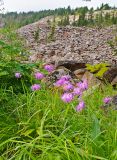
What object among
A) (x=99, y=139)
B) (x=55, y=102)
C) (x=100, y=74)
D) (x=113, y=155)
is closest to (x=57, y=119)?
(x=55, y=102)

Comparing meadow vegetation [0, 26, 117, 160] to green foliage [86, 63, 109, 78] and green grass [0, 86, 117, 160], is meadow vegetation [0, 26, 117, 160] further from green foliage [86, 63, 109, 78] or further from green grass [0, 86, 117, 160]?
green foliage [86, 63, 109, 78]

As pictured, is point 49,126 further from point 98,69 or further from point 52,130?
point 98,69

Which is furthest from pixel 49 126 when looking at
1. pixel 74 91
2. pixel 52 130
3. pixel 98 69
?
pixel 98 69

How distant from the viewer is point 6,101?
556 cm

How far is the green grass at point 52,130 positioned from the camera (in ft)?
13.2

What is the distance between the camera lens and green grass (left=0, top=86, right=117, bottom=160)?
402 cm

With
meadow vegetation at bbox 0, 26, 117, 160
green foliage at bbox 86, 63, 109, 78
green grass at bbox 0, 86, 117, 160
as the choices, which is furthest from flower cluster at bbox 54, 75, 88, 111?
green foliage at bbox 86, 63, 109, 78

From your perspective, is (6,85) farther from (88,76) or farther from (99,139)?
(88,76)

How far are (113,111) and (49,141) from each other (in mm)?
721

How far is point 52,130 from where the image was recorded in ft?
15.5

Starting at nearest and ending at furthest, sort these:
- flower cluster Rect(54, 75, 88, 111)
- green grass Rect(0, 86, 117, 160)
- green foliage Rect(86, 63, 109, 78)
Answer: green grass Rect(0, 86, 117, 160)
flower cluster Rect(54, 75, 88, 111)
green foliage Rect(86, 63, 109, 78)

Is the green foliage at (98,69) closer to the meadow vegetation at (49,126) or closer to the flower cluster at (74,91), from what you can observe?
the meadow vegetation at (49,126)

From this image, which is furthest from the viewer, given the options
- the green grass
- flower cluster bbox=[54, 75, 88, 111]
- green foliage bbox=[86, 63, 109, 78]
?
green foliage bbox=[86, 63, 109, 78]

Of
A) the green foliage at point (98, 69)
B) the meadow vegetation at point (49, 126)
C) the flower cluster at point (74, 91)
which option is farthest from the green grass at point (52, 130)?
the green foliage at point (98, 69)
